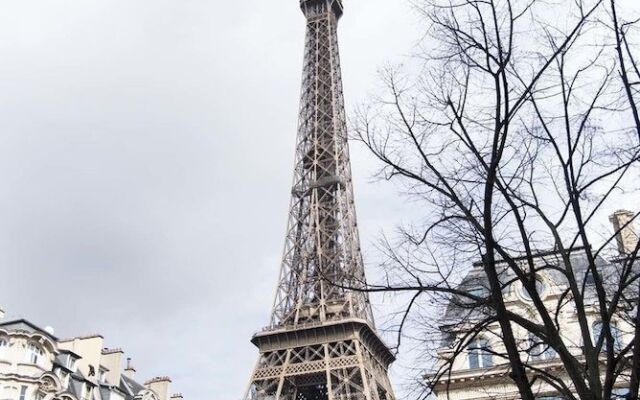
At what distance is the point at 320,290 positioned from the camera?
66000 mm

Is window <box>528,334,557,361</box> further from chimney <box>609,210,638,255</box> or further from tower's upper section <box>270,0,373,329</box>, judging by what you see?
tower's upper section <box>270,0,373,329</box>

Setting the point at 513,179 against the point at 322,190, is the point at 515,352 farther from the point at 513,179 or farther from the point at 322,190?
the point at 322,190

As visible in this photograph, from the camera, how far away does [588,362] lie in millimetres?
9570

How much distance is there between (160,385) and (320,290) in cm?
2046

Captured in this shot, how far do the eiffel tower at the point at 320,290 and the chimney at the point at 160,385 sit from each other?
995 cm

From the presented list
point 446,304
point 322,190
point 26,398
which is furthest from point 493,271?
point 322,190

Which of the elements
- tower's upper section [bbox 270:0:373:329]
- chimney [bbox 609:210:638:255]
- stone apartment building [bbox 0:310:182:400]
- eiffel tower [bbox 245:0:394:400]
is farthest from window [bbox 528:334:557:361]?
tower's upper section [bbox 270:0:373:329]

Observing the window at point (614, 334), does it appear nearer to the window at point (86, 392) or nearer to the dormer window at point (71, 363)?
the window at point (86, 392)

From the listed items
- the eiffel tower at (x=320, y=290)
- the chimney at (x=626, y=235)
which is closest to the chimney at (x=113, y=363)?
the eiffel tower at (x=320, y=290)

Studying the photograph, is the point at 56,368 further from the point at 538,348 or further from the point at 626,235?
the point at 626,235

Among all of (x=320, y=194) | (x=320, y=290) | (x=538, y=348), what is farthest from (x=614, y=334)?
(x=320, y=194)

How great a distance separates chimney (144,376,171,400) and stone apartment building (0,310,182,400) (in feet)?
0.53

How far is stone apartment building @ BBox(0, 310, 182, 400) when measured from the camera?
36406mm

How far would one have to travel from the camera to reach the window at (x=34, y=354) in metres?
37.6
